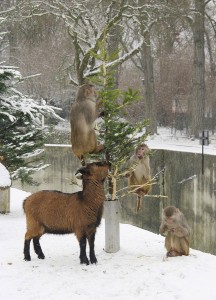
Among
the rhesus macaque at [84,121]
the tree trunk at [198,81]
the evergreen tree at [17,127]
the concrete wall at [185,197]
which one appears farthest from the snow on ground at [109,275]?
the tree trunk at [198,81]

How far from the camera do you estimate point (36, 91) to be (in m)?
33.8

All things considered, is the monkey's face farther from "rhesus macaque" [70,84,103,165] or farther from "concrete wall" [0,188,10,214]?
"concrete wall" [0,188,10,214]

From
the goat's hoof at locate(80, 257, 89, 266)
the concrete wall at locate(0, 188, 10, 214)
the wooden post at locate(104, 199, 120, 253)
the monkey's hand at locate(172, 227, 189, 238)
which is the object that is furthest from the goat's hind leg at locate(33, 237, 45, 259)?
the concrete wall at locate(0, 188, 10, 214)

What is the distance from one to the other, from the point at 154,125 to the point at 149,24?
→ 6.31 metres

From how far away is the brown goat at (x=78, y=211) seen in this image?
5.95 meters

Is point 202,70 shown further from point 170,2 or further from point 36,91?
point 36,91

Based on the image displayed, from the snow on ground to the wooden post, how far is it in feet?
0.35

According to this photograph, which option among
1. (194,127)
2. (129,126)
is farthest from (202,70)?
(129,126)

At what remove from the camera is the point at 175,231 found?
607 cm

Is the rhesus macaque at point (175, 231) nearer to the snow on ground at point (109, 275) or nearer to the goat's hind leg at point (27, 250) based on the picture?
the snow on ground at point (109, 275)

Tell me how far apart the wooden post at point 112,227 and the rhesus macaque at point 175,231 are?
759mm

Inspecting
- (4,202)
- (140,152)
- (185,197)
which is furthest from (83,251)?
(185,197)

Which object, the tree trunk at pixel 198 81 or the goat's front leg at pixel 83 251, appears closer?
the goat's front leg at pixel 83 251

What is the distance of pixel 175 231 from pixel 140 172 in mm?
1236
